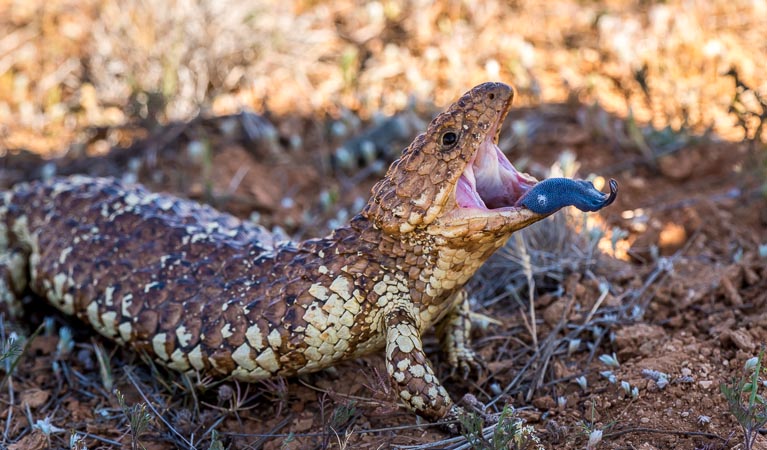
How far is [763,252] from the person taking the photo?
4.19 metres

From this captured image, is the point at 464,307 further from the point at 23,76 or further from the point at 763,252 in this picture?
the point at 23,76

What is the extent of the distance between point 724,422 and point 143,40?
17.3 feet

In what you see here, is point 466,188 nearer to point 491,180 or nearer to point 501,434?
point 491,180

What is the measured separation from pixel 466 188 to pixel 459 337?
91 cm

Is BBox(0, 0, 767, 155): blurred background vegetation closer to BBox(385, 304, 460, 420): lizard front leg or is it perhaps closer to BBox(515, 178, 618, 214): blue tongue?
BBox(515, 178, 618, 214): blue tongue

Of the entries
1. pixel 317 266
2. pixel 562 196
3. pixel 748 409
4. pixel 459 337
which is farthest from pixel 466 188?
pixel 748 409

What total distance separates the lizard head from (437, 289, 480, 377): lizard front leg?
2.30 feet

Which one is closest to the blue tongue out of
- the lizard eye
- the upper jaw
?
the upper jaw

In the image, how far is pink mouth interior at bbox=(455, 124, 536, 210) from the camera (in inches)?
132

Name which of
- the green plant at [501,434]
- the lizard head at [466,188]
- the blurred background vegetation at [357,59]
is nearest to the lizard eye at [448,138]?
the lizard head at [466,188]

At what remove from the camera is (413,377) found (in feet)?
10.9

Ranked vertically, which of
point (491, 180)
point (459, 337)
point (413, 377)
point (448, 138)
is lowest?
point (459, 337)

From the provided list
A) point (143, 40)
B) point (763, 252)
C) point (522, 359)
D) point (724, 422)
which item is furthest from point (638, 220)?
point (143, 40)

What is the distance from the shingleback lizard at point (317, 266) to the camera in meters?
3.28
